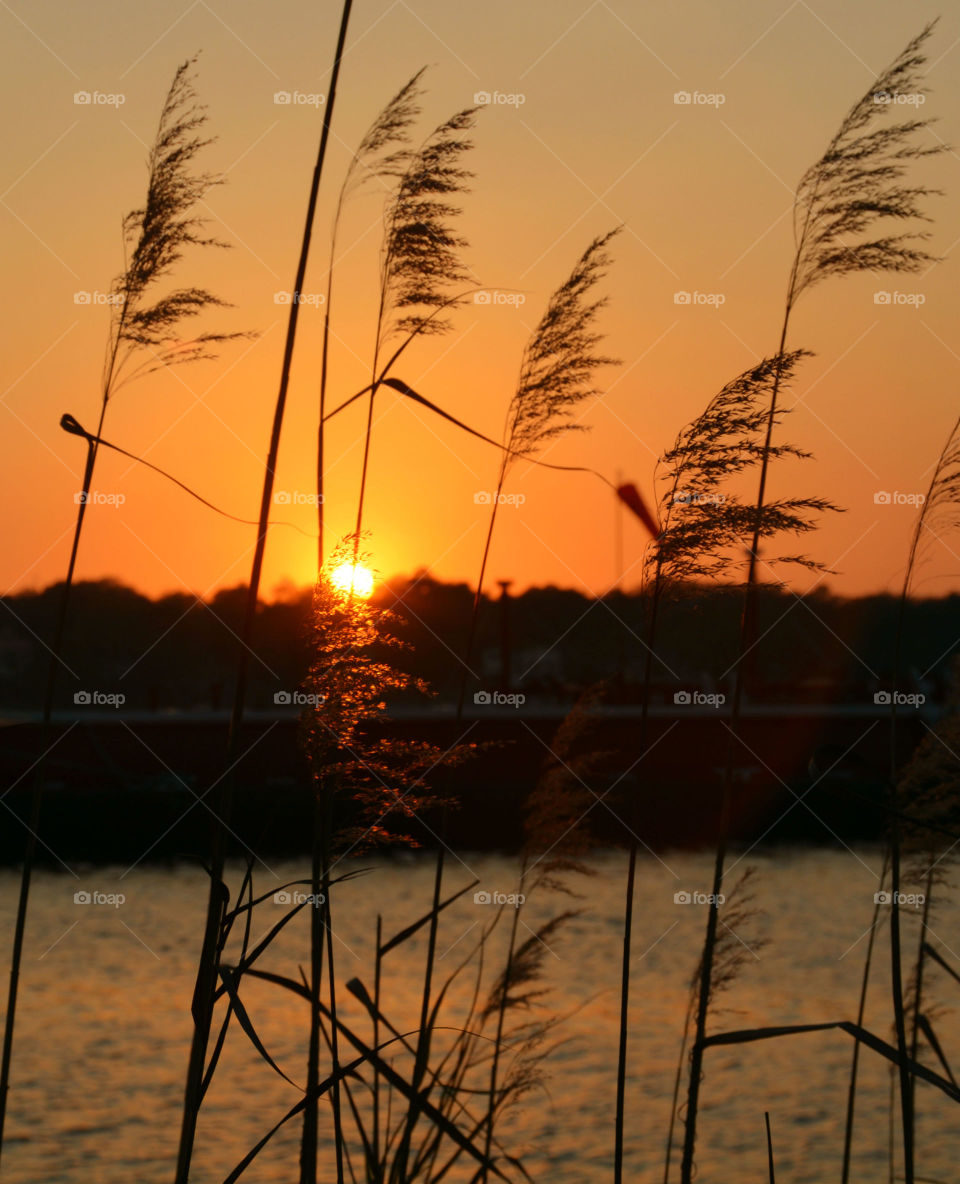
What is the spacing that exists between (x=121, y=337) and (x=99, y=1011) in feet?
44.8

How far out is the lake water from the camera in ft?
33.4

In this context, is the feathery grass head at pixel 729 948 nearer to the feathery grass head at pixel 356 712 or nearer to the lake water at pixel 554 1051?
the lake water at pixel 554 1051

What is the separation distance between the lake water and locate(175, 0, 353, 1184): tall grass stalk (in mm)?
1901

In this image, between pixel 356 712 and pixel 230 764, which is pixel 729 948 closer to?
pixel 356 712

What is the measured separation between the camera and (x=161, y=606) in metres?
54.7

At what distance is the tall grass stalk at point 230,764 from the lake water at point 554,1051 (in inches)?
74.8

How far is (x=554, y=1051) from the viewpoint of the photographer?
44.7 ft

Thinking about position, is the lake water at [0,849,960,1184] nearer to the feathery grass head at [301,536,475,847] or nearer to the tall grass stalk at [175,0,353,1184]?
the feathery grass head at [301,536,475,847]

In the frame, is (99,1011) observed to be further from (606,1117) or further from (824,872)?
(824,872)

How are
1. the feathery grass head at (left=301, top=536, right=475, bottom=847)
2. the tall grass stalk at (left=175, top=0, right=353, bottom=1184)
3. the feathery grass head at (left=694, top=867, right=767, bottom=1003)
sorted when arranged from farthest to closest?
the feathery grass head at (left=694, top=867, right=767, bottom=1003) < the feathery grass head at (left=301, top=536, right=475, bottom=847) < the tall grass stalk at (left=175, top=0, right=353, bottom=1184)

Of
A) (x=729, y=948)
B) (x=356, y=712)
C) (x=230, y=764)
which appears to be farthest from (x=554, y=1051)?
(x=230, y=764)

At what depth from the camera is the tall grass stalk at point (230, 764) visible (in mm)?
2473

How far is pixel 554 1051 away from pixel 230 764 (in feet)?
39.3

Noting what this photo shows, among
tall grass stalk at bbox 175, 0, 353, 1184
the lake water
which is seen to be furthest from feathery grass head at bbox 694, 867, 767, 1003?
tall grass stalk at bbox 175, 0, 353, 1184
